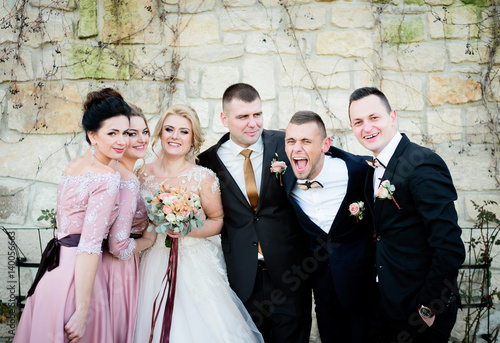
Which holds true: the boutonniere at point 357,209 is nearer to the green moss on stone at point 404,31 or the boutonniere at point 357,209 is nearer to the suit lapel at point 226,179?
the suit lapel at point 226,179

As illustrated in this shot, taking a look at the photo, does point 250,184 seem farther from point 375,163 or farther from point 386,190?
point 386,190

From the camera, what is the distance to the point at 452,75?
410 centimetres

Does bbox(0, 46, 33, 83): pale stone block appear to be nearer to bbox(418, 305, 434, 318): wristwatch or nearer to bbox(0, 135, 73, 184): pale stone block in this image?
bbox(0, 135, 73, 184): pale stone block

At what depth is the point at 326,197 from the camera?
3014 mm

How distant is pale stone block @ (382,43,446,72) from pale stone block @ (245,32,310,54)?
851 millimetres

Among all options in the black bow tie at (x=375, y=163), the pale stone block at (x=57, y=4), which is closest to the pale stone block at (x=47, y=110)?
the pale stone block at (x=57, y=4)

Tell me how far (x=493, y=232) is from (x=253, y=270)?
7.95 ft

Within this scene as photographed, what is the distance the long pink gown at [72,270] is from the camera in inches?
91.7

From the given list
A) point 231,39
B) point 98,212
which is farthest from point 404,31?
point 98,212

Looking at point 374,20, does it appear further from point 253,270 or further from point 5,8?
point 5,8

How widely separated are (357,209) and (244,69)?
2097mm

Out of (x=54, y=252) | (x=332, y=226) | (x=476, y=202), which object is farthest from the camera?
(x=476, y=202)

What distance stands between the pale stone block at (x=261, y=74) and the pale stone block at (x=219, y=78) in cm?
12

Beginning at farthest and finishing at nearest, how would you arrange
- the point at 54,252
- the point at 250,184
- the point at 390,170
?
1. the point at 250,184
2. the point at 390,170
3. the point at 54,252
